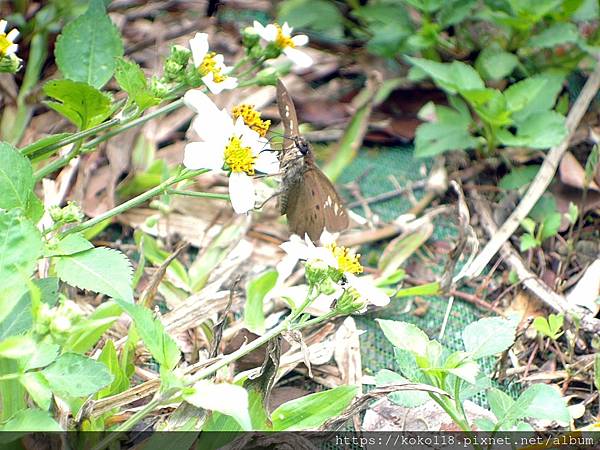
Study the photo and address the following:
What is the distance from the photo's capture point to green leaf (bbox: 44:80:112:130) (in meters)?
1.17

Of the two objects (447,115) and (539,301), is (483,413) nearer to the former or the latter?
(539,301)

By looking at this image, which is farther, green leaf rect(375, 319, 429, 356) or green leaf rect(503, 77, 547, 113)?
green leaf rect(503, 77, 547, 113)

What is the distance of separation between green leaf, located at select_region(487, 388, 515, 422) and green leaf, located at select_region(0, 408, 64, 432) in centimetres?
62

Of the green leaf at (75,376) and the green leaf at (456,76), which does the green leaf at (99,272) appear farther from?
the green leaf at (456,76)

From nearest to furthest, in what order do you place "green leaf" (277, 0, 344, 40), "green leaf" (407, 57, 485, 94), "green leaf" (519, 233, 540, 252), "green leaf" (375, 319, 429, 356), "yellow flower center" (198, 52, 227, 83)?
"green leaf" (375, 319, 429, 356) → "yellow flower center" (198, 52, 227, 83) → "green leaf" (519, 233, 540, 252) → "green leaf" (407, 57, 485, 94) → "green leaf" (277, 0, 344, 40)

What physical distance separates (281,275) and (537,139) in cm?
70

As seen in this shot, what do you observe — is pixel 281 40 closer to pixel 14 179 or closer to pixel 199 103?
pixel 199 103

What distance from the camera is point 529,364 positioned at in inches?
57.8

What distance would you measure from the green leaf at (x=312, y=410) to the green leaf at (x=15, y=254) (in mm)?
437

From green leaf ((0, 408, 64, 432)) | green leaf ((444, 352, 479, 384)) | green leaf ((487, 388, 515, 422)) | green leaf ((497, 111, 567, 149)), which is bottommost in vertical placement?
green leaf ((497, 111, 567, 149))

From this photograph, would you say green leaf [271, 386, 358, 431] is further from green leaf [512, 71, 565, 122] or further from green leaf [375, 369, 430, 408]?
green leaf [512, 71, 565, 122]

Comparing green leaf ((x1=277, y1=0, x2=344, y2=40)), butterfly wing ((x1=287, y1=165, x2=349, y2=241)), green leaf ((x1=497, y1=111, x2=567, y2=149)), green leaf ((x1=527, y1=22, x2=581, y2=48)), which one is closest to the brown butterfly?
butterfly wing ((x1=287, y1=165, x2=349, y2=241))

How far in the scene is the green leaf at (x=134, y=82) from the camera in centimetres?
116

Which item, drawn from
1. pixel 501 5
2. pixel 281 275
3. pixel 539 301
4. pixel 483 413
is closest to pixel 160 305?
pixel 281 275
